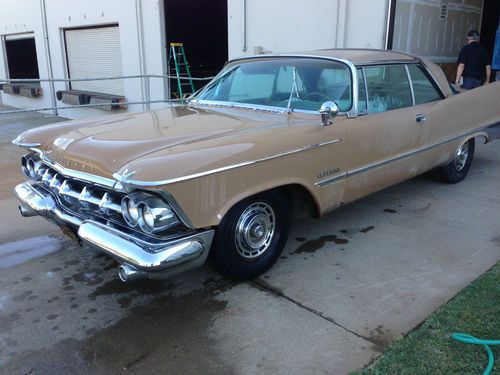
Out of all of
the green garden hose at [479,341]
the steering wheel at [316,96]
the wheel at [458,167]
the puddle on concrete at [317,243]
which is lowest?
the puddle on concrete at [317,243]

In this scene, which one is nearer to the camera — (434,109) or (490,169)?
(434,109)

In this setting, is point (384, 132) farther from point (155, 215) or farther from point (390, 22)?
point (390, 22)

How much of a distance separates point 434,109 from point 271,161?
2453mm

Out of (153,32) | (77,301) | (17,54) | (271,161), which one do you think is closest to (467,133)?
(271,161)

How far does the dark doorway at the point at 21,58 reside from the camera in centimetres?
1655

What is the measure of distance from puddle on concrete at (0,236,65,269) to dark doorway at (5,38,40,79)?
14142 millimetres

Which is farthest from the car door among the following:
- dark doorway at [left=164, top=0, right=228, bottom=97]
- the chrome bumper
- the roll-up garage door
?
dark doorway at [left=164, top=0, right=228, bottom=97]

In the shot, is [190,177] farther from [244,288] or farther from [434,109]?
[434,109]

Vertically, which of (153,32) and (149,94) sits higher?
(153,32)

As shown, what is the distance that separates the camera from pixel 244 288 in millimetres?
3420

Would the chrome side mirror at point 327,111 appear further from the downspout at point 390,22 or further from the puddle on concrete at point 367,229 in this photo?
the downspout at point 390,22

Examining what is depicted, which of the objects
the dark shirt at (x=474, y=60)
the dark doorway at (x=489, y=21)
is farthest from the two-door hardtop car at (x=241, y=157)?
the dark doorway at (x=489, y=21)

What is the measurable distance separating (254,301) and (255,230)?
0.49 meters

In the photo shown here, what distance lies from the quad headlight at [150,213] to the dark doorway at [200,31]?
1203 centimetres
